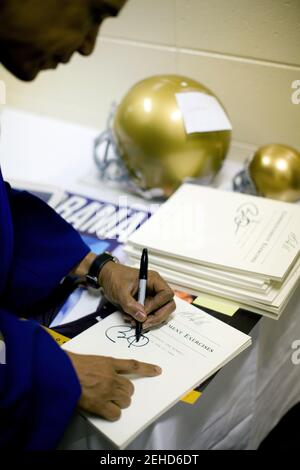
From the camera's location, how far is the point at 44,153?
124 centimetres

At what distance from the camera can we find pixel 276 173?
0.92m

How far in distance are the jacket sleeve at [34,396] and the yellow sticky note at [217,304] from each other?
243 mm

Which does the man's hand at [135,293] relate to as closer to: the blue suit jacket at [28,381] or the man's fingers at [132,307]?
the man's fingers at [132,307]

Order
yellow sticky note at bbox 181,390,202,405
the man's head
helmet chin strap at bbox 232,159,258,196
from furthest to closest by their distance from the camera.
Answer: helmet chin strap at bbox 232,159,258,196 → yellow sticky note at bbox 181,390,202,405 → the man's head

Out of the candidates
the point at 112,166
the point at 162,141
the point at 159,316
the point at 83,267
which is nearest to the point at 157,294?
the point at 159,316

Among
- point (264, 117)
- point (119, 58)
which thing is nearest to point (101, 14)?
point (264, 117)

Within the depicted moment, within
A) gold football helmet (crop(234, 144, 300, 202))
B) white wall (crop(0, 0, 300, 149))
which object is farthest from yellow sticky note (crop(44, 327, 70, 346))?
white wall (crop(0, 0, 300, 149))

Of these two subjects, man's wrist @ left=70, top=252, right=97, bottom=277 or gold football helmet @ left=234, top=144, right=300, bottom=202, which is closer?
man's wrist @ left=70, top=252, right=97, bottom=277

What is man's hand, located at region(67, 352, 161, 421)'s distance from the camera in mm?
565

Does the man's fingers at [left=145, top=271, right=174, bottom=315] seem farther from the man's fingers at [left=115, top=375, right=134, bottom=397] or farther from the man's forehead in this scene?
the man's forehead

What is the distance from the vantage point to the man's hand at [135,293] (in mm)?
682
